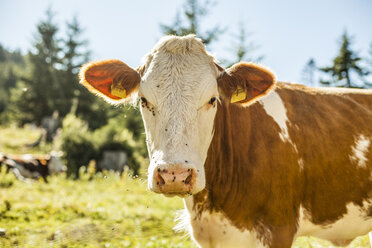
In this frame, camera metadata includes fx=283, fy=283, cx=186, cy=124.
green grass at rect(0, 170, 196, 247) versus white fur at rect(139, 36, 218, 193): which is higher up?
white fur at rect(139, 36, 218, 193)

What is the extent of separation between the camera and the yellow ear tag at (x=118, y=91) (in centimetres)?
250

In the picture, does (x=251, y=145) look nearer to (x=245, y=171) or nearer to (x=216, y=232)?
(x=245, y=171)

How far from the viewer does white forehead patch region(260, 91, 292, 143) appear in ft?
8.52

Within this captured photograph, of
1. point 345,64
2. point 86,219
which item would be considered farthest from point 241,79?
point 345,64

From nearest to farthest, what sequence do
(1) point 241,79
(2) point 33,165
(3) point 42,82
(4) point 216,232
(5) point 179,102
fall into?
(5) point 179,102 → (1) point 241,79 → (4) point 216,232 → (2) point 33,165 → (3) point 42,82

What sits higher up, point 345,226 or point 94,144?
point 94,144

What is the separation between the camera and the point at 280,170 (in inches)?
96.0

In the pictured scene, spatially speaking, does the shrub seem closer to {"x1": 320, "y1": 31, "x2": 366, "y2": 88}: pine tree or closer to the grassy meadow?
the grassy meadow

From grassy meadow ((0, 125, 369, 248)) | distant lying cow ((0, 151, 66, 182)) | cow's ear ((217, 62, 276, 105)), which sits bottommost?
grassy meadow ((0, 125, 369, 248))

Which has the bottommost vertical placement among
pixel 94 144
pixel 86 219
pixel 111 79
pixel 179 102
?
pixel 86 219

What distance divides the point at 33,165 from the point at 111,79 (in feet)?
30.9

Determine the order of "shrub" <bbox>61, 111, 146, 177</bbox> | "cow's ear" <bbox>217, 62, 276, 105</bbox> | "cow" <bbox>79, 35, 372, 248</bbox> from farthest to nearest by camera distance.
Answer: "shrub" <bbox>61, 111, 146, 177</bbox>
"cow's ear" <bbox>217, 62, 276, 105</bbox>
"cow" <bbox>79, 35, 372, 248</bbox>

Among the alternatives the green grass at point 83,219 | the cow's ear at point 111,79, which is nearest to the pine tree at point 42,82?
the green grass at point 83,219

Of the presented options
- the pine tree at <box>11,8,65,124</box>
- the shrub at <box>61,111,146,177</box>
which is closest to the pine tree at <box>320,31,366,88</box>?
the shrub at <box>61,111,146,177</box>
